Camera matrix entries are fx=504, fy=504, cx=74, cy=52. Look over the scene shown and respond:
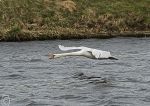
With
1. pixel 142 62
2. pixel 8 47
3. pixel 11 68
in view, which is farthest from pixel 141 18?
pixel 11 68

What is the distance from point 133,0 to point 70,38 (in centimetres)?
1441

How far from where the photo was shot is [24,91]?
23375 millimetres

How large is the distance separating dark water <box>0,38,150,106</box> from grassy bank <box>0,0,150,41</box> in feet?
18.5

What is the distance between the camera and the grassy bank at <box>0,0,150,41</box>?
47.2 m

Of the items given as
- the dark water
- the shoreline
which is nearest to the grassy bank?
the shoreline

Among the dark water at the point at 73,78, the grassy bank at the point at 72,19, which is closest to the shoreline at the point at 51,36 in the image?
the grassy bank at the point at 72,19

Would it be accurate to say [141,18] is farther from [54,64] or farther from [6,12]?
[54,64]

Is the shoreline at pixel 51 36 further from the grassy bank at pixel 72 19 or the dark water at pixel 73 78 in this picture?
the dark water at pixel 73 78

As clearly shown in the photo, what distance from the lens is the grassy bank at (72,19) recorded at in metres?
47.2

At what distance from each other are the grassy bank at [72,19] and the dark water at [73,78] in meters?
5.65

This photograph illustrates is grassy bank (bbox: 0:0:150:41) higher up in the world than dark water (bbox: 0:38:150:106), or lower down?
higher up

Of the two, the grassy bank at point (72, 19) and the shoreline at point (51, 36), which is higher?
the grassy bank at point (72, 19)

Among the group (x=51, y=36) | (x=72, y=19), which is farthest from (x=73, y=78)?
(x=72, y=19)

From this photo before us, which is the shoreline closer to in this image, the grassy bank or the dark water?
the grassy bank
